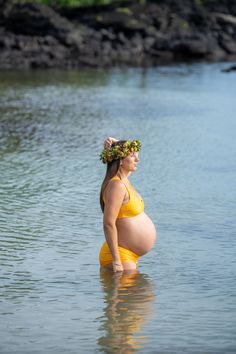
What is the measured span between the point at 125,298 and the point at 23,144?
9.42 metres

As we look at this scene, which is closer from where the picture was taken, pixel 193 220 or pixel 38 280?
pixel 38 280

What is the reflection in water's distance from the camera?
6.92 meters

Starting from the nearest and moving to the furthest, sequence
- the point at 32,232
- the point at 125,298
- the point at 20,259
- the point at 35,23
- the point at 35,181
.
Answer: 1. the point at 125,298
2. the point at 20,259
3. the point at 32,232
4. the point at 35,181
5. the point at 35,23

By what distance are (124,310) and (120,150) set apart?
1.19 meters

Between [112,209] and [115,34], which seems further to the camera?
[115,34]

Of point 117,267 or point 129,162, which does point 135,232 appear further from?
point 129,162

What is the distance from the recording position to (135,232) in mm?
8188

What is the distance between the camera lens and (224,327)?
730 centimetres

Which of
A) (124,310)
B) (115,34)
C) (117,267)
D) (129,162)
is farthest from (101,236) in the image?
(115,34)

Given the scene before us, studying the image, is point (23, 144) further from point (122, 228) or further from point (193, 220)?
point (122, 228)

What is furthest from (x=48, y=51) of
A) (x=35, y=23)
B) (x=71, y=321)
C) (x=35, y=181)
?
(x=71, y=321)

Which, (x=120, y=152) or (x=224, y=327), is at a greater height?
(x=120, y=152)

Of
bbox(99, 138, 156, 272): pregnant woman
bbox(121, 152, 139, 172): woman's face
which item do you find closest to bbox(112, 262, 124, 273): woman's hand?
bbox(99, 138, 156, 272): pregnant woman

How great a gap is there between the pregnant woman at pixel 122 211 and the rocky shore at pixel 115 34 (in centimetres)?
2951
